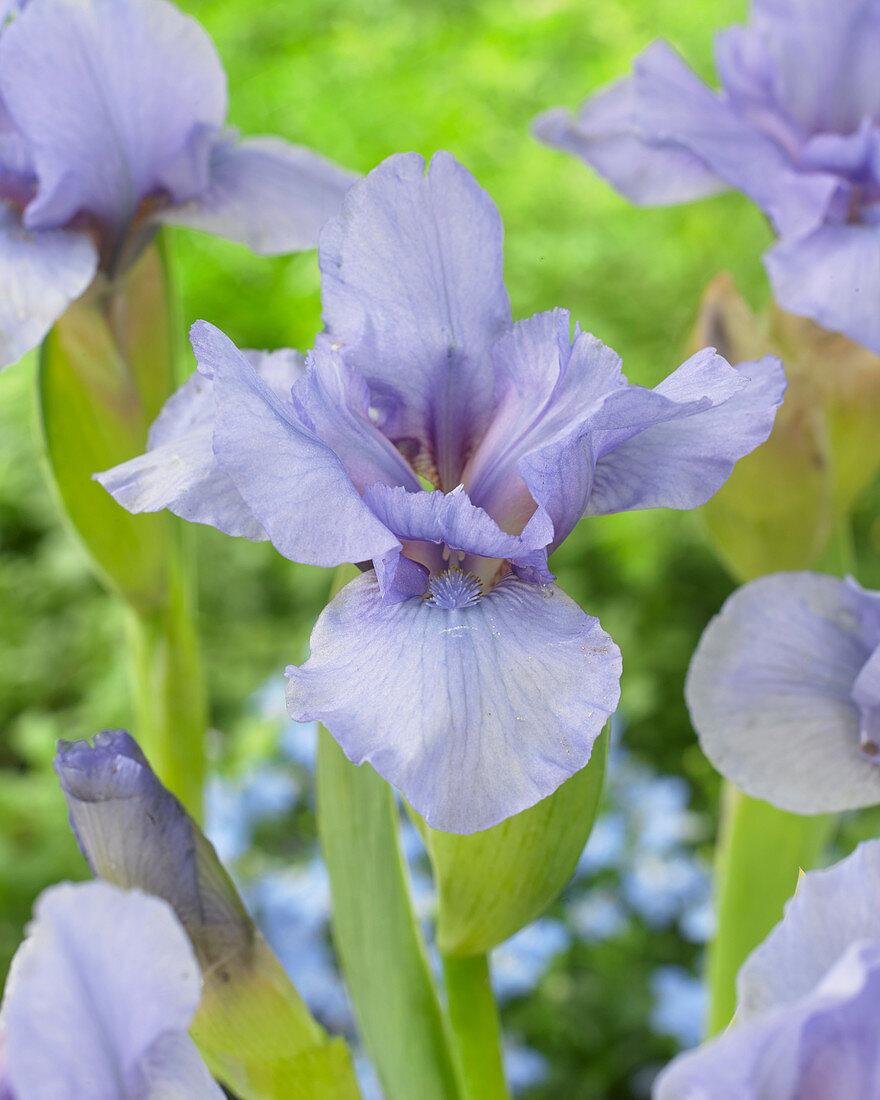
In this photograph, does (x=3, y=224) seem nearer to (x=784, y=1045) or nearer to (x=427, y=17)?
(x=784, y=1045)

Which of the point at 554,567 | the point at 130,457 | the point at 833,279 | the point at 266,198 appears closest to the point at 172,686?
the point at 130,457

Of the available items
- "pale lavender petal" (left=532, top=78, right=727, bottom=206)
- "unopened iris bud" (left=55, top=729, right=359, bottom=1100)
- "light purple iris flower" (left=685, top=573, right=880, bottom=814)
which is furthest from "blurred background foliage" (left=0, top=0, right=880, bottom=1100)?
"unopened iris bud" (left=55, top=729, right=359, bottom=1100)

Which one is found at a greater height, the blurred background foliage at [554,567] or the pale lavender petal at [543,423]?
the pale lavender petal at [543,423]

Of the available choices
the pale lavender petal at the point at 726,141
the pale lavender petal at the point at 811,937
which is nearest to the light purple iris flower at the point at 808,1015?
the pale lavender petal at the point at 811,937

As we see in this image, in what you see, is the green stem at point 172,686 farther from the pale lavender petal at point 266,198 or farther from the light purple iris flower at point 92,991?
the light purple iris flower at point 92,991

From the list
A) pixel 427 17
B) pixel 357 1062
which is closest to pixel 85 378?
pixel 357 1062

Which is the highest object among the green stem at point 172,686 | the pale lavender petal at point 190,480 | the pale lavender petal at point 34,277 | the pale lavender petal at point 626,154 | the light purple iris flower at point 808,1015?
the pale lavender petal at point 34,277

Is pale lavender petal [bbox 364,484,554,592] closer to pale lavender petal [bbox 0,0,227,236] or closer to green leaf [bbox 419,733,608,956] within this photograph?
green leaf [bbox 419,733,608,956]
